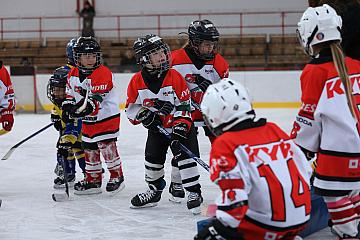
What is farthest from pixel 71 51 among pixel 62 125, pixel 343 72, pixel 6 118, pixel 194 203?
pixel 343 72

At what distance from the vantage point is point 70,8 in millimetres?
14742

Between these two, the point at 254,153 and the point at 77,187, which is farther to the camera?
the point at 77,187

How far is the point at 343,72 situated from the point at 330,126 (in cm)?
24

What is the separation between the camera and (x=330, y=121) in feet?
8.77

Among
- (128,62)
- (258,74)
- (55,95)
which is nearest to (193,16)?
(128,62)

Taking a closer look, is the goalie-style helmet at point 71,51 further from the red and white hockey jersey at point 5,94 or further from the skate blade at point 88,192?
the skate blade at point 88,192

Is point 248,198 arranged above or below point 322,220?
above

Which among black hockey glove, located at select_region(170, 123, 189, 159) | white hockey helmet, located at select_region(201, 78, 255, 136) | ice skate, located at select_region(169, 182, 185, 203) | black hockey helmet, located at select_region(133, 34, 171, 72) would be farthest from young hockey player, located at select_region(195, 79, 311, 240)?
ice skate, located at select_region(169, 182, 185, 203)

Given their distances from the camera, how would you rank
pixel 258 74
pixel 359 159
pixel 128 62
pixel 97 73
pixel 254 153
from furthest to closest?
pixel 128 62
pixel 258 74
pixel 97 73
pixel 359 159
pixel 254 153

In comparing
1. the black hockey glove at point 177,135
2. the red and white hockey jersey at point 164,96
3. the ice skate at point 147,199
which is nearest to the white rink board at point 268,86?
the ice skate at point 147,199

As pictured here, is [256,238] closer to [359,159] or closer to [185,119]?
[359,159]

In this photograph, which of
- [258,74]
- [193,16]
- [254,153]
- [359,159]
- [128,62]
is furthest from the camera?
[193,16]

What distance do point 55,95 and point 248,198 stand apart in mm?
2456

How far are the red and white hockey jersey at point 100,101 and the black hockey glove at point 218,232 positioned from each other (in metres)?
2.12
